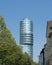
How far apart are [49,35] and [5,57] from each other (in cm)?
3218

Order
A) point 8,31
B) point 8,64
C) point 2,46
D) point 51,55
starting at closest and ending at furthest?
point 2,46
point 8,31
point 8,64
point 51,55

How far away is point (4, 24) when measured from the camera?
70625 mm

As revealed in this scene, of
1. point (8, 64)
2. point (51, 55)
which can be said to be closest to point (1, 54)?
point (8, 64)

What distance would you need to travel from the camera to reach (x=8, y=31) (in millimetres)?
73562

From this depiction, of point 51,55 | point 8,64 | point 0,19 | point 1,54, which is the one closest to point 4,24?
point 0,19

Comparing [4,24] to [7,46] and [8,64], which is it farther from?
[8,64]

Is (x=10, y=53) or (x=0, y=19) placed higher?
(x=0, y=19)

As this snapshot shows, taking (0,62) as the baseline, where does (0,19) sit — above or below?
above

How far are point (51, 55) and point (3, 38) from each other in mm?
31354

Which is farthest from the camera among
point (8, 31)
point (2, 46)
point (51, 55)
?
point (51, 55)

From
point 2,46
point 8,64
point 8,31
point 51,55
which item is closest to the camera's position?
point 2,46

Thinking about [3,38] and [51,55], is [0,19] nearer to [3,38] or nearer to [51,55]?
[3,38]

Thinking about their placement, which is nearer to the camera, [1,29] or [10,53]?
[1,29]

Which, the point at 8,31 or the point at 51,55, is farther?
the point at 51,55
